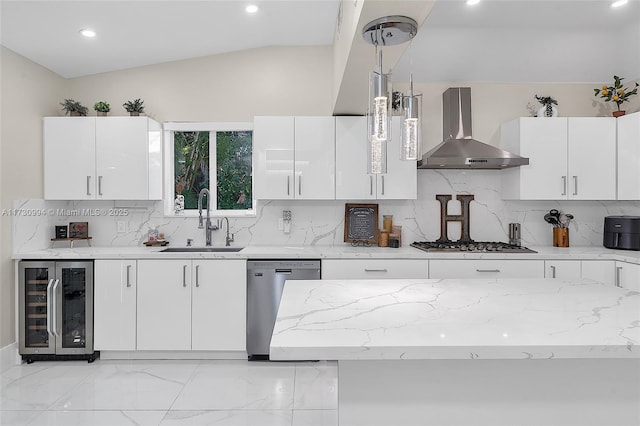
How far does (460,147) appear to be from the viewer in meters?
3.50

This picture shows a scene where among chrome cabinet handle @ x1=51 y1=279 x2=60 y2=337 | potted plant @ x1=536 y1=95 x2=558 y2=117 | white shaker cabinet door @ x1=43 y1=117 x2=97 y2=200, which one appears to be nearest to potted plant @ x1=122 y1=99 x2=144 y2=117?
white shaker cabinet door @ x1=43 y1=117 x2=97 y2=200

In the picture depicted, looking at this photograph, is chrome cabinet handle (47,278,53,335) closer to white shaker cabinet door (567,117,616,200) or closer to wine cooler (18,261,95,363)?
wine cooler (18,261,95,363)

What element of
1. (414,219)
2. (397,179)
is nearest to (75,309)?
(397,179)

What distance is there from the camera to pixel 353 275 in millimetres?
3361

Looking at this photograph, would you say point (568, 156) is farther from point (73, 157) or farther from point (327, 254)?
point (73, 157)

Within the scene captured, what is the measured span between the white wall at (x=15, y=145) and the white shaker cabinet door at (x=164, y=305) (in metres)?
1.02

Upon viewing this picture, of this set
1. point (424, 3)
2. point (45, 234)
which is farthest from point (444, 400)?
point (45, 234)

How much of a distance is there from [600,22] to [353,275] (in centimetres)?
286

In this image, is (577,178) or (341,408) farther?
(577,178)

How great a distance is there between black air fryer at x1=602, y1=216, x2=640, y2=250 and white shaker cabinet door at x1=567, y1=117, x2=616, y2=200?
216 mm

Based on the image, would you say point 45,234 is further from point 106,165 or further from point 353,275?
point 353,275

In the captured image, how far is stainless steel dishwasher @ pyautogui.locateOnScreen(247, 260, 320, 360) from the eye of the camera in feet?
11.1

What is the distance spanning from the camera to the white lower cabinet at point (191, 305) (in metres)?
3.37

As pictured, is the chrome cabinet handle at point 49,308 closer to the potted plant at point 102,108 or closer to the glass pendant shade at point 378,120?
the potted plant at point 102,108
